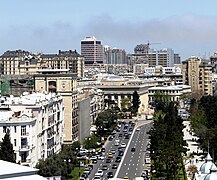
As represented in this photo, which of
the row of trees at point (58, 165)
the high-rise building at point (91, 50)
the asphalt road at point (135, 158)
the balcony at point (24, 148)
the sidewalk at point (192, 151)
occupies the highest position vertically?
the high-rise building at point (91, 50)

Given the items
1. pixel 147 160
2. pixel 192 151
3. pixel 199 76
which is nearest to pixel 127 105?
pixel 199 76

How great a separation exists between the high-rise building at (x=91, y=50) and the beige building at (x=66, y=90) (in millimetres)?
134719

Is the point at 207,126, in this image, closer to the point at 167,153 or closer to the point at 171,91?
the point at 167,153

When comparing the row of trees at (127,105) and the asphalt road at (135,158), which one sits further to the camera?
the row of trees at (127,105)

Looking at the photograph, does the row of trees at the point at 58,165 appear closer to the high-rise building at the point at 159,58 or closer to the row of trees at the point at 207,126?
the row of trees at the point at 207,126

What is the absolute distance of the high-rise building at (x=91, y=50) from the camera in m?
193

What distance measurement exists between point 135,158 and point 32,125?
34.5 feet

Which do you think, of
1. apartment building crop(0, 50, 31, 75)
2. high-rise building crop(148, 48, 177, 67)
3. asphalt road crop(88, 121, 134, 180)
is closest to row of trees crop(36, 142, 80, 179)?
asphalt road crop(88, 121, 134, 180)

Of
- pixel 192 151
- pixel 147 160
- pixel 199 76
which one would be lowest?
pixel 147 160

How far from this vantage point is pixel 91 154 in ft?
164

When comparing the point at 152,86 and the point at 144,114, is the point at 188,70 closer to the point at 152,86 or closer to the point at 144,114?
the point at 152,86

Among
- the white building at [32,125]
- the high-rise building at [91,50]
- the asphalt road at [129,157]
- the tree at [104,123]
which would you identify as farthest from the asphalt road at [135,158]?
the high-rise building at [91,50]

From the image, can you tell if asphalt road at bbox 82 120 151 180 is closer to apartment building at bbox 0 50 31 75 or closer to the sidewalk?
the sidewalk

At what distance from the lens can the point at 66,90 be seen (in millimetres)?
54781
